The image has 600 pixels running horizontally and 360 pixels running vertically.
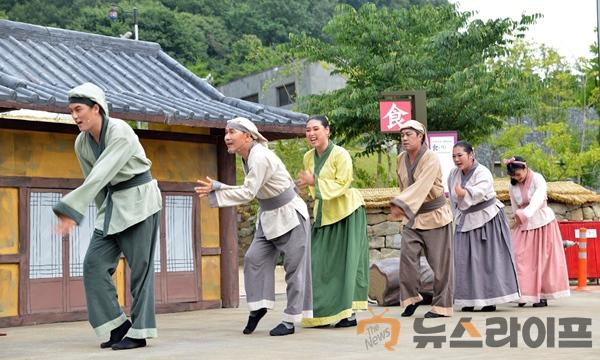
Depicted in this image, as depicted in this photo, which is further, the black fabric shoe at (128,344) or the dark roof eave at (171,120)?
the dark roof eave at (171,120)

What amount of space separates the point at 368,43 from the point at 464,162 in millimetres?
13185

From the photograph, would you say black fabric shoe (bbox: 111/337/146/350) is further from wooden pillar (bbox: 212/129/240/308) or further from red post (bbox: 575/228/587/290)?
red post (bbox: 575/228/587/290)

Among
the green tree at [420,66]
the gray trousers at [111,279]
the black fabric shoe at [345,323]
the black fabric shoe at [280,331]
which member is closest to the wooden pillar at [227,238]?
the black fabric shoe at [345,323]

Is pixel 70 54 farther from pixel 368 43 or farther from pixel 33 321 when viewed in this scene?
pixel 368 43

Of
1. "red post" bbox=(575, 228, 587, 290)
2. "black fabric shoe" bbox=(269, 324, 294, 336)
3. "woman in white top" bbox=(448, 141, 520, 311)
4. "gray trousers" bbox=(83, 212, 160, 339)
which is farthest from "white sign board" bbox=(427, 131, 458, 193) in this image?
"gray trousers" bbox=(83, 212, 160, 339)

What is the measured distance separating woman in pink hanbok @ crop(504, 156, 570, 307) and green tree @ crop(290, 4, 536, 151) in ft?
32.9

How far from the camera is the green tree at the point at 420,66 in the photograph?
2134 cm

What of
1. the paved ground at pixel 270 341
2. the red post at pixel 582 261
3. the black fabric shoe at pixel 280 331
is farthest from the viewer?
the red post at pixel 582 261

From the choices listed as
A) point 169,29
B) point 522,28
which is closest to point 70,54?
point 522,28

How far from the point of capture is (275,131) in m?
10.7

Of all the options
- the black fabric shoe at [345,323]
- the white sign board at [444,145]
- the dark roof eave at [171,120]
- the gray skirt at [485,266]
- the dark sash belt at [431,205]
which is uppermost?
the dark roof eave at [171,120]

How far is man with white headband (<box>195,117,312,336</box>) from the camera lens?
7805mm

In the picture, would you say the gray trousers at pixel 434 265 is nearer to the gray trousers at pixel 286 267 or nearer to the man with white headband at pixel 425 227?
the man with white headband at pixel 425 227

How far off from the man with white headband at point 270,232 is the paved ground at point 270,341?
Result: 24 centimetres
